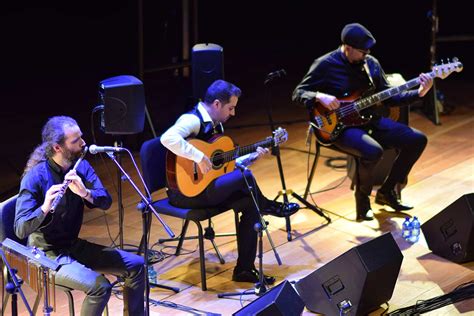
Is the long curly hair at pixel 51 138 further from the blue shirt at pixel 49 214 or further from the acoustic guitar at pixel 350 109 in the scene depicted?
the acoustic guitar at pixel 350 109

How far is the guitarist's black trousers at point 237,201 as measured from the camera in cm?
542

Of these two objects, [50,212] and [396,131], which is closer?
[50,212]

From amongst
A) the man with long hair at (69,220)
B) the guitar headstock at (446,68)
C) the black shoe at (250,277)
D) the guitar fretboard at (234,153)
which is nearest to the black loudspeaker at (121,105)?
the guitar fretboard at (234,153)

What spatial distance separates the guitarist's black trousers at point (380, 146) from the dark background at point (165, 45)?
3.06m

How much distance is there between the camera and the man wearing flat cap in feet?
20.9

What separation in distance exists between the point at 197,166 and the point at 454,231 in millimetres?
1862

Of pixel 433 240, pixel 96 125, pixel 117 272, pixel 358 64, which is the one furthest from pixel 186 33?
pixel 117 272

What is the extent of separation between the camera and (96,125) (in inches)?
364

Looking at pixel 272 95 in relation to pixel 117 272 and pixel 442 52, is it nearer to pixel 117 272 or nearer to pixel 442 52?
pixel 442 52

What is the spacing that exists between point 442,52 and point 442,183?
14.5 ft

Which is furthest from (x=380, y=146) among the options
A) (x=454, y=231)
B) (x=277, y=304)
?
(x=277, y=304)

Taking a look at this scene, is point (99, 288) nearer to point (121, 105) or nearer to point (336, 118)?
point (121, 105)

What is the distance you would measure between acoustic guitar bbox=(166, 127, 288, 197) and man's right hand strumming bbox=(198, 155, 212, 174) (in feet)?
0.18

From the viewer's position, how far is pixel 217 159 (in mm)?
5539
